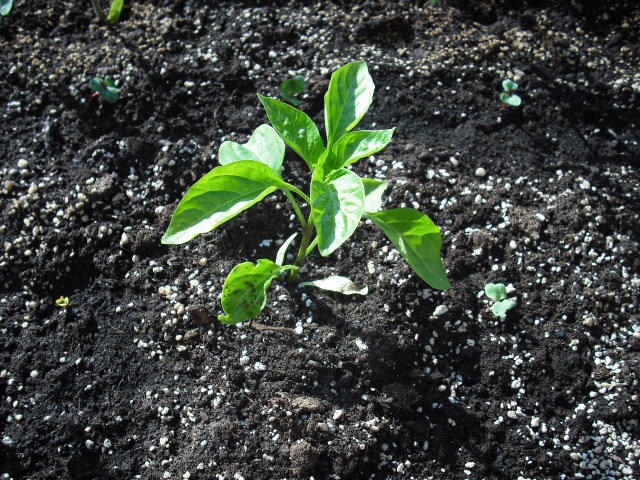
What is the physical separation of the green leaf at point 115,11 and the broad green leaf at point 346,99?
1.31 m

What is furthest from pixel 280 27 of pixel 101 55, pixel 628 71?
pixel 628 71

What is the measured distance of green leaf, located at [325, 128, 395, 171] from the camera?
1510 mm

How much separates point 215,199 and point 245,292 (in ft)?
0.95

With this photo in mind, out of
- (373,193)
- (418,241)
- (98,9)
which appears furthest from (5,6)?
(418,241)

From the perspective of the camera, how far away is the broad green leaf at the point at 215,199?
1395 millimetres

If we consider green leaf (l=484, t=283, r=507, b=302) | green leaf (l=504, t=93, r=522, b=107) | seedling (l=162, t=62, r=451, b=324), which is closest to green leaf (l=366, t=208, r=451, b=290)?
seedling (l=162, t=62, r=451, b=324)

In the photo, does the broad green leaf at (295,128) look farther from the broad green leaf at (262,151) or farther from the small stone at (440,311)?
the small stone at (440,311)

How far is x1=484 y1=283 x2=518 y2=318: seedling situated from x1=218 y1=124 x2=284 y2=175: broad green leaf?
0.77 metres

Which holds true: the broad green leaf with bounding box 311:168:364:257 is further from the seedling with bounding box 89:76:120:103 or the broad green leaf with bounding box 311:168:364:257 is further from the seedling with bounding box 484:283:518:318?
the seedling with bounding box 89:76:120:103

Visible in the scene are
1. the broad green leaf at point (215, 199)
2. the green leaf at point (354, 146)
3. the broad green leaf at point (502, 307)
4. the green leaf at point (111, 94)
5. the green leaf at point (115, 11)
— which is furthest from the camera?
the green leaf at point (115, 11)

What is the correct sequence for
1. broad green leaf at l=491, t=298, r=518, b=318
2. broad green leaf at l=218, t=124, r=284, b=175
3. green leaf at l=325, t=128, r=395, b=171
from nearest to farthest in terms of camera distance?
green leaf at l=325, t=128, r=395, b=171
broad green leaf at l=218, t=124, r=284, b=175
broad green leaf at l=491, t=298, r=518, b=318

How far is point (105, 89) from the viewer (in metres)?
2.19

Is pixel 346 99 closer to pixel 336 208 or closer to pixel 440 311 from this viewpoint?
pixel 336 208

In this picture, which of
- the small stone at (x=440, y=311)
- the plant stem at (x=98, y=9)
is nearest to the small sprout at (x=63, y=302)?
the small stone at (x=440, y=311)
